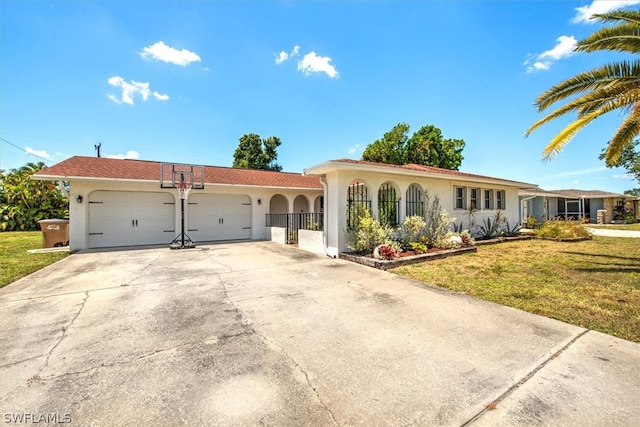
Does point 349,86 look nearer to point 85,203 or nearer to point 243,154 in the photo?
point 85,203

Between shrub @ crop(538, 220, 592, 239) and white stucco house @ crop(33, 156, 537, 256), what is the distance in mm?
1693

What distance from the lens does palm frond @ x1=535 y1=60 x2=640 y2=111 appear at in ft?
20.1

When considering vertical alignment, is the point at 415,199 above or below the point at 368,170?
below

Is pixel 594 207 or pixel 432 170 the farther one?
pixel 594 207

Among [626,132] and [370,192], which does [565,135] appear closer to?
[626,132]

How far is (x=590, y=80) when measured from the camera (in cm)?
660

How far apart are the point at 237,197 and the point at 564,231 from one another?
56.9ft

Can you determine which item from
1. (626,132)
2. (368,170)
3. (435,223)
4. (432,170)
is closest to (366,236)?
(368,170)

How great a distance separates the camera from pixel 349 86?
14508mm

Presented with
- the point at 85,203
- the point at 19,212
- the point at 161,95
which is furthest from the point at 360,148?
the point at 19,212

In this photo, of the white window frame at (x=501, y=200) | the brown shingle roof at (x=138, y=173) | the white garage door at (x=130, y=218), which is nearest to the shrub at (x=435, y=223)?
the white window frame at (x=501, y=200)

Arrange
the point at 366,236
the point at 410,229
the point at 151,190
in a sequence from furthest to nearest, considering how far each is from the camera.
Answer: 1. the point at 151,190
2. the point at 410,229
3. the point at 366,236

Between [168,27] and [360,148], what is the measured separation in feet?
75.9

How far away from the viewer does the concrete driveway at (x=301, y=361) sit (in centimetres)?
203
